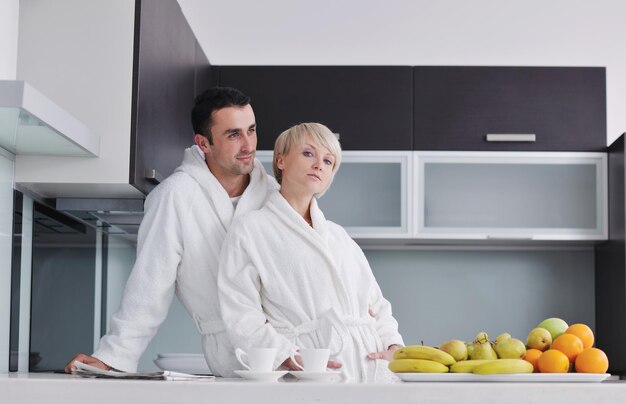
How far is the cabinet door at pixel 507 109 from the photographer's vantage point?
434cm

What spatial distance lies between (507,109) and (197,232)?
1.77m

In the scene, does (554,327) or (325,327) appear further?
(325,327)

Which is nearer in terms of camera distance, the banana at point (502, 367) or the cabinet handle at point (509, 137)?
the banana at point (502, 367)

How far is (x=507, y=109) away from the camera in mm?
4359

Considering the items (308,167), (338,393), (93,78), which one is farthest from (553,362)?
(93,78)

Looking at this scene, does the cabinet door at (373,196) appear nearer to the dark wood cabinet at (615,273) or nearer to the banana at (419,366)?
the dark wood cabinet at (615,273)

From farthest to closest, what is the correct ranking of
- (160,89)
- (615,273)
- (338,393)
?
(615,273)
(160,89)
(338,393)

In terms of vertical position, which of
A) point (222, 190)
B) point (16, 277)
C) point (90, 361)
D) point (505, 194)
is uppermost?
point (505, 194)

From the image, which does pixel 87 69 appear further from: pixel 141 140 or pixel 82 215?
pixel 82 215

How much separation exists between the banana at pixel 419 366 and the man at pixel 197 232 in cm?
92

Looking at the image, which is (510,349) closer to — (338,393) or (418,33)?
(338,393)

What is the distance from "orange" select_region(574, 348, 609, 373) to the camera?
2.12 m

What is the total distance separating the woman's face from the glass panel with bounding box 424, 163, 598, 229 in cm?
137

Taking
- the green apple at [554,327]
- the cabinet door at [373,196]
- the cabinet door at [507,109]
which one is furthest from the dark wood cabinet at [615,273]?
the green apple at [554,327]
